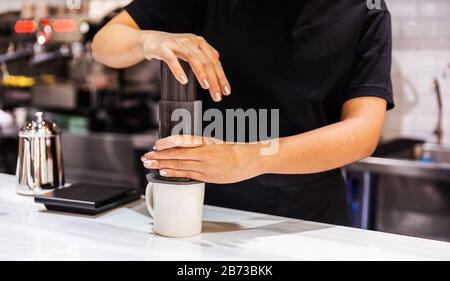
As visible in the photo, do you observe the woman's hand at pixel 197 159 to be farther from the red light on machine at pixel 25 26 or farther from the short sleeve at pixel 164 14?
the red light on machine at pixel 25 26

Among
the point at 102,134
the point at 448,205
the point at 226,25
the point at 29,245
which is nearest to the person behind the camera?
the point at 29,245

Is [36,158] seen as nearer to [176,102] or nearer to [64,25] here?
[176,102]

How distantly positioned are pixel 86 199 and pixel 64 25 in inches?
116

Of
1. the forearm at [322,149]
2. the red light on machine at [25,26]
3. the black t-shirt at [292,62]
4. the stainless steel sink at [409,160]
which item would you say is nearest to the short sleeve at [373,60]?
the black t-shirt at [292,62]

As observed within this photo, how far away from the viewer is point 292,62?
1.50 metres

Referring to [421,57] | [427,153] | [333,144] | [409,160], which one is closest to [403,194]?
[409,160]

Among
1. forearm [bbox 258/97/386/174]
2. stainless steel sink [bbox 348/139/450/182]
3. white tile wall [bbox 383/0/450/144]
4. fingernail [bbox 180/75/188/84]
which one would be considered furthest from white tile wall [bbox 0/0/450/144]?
fingernail [bbox 180/75/188/84]

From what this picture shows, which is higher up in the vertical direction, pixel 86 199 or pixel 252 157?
pixel 252 157

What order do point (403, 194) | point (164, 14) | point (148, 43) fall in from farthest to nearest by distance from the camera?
point (403, 194) → point (164, 14) → point (148, 43)

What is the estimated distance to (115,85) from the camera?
3.98m

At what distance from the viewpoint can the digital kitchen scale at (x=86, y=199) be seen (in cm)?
125
